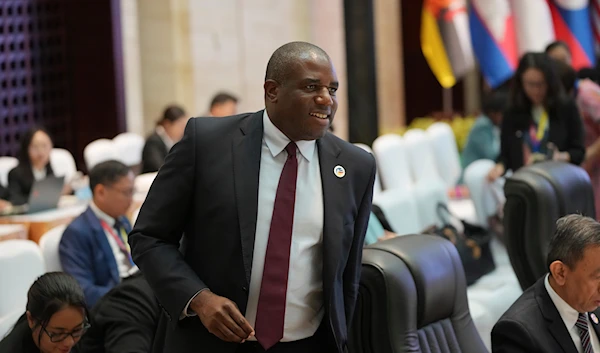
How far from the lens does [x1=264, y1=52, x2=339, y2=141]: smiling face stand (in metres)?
2.52

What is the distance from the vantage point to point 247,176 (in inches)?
103

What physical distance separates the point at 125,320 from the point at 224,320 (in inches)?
56.2

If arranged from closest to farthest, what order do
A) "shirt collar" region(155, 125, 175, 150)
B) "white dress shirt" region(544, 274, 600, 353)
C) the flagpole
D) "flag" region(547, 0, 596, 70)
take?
"white dress shirt" region(544, 274, 600, 353) → "shirt collar" region(155, 125, 175, 150) → "flag" region(547, 0, 596, 70) → the flagpole

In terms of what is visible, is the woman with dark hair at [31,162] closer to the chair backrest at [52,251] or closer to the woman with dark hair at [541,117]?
the chair backrest at [52,251]

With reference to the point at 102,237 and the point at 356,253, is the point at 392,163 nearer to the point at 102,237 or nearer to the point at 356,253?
the point at 102,237

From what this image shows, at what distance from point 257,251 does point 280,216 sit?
10cm

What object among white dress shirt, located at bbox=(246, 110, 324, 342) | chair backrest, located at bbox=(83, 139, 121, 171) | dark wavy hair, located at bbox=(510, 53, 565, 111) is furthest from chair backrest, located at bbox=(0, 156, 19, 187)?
white dress shirt, located at bbox=(246, 110, 324, 342)

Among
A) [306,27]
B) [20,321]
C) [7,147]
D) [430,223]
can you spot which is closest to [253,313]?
[20,321]

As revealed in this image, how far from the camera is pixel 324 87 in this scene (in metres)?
2.54

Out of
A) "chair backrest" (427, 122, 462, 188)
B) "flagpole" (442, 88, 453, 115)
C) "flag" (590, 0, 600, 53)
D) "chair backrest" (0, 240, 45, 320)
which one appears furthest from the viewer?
"flagpole" (442, 88, 453, 115)

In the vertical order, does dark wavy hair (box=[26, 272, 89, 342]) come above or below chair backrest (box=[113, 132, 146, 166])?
above

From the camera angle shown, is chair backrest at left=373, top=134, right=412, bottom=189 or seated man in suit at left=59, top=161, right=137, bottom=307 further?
chair backrest at left=373, top=134, right=412, bottom=189

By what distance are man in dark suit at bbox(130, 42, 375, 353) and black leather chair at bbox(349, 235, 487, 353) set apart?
401 mm

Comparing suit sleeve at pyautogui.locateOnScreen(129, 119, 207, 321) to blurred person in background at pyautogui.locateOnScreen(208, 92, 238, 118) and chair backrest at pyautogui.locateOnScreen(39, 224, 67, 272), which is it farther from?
blurred person in background at pyautogui.locateOnScreen(208, 92, 238, 118)
